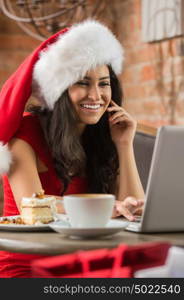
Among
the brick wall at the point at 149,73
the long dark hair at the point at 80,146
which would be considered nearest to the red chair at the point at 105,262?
the long dark hair at the point at 80,146

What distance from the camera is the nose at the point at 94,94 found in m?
2.08

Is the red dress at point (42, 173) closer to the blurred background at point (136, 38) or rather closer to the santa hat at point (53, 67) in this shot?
A: the santa hat at point (53, 67)

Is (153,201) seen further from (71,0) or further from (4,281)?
(71,0)

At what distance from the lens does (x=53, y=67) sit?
6.84 feet

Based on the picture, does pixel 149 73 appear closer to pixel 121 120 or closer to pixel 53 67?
pixel 121 120

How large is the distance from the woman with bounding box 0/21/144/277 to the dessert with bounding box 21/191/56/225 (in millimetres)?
427

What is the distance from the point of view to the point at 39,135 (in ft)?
6.88

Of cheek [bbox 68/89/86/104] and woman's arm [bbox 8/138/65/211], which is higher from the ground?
cheek [bbox 68/89/86/104]

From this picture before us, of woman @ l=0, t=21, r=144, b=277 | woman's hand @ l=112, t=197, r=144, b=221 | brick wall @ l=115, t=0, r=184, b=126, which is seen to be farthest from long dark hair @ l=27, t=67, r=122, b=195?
brick wall @ l=115, t=0, r=184, b=126

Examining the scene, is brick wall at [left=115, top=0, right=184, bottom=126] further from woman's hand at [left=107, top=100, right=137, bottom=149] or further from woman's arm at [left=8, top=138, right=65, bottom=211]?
woman's arm at [left=8, top=138, right=65, bottom=211]

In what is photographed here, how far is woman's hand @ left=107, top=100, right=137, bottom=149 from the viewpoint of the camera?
86.7 inches

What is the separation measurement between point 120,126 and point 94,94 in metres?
0.22

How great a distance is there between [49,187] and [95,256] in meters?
1.31

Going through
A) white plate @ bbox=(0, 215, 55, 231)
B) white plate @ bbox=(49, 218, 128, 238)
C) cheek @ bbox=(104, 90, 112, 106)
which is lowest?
white plate @ bbox=(0, 215, 55, 231)
